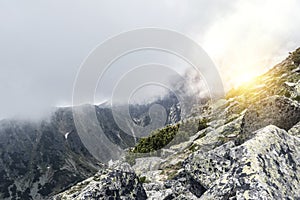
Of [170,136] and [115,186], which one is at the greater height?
[170,136]

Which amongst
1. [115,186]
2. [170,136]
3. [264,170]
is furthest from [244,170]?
[170,136]

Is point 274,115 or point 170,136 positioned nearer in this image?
point 274,115

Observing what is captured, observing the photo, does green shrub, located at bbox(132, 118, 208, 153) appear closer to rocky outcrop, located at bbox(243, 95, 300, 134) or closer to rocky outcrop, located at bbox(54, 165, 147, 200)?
rocky outcrop, located at bbox(243, 95, 300, 134)

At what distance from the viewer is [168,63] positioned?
135ft

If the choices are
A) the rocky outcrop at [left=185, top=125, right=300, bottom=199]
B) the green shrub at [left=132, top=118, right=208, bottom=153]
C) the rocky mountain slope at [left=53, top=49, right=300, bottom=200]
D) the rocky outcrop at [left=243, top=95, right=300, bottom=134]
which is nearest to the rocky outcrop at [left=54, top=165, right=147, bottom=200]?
the rocky mountain slope at [left=53, top=49, right=300, bottom=200]

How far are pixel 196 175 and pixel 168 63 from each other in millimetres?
28298

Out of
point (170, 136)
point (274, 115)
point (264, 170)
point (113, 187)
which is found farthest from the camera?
point (170, 136)

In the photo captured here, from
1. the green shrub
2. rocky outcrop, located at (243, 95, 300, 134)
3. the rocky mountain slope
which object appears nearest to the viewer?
the rocky mountain slope

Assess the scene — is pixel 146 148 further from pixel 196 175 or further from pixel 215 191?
pixel 215 191

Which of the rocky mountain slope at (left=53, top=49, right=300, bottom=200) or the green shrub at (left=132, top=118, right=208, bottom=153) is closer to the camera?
the rocky mountain slope at (left=53, top=49, right=300, bottom=200)

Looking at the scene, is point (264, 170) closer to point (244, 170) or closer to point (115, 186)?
point (244, 170)

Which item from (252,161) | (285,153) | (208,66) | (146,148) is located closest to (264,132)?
(285,153)

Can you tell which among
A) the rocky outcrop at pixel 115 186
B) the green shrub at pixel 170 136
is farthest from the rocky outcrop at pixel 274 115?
the green shrub at pixel 170 136

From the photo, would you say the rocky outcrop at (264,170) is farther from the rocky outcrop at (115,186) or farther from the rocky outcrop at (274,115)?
the rocky outcrop at (274,115)
